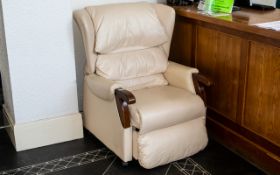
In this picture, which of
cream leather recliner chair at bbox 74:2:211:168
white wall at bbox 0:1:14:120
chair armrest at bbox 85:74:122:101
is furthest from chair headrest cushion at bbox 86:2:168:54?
white wall at bbox 0:1:14:120

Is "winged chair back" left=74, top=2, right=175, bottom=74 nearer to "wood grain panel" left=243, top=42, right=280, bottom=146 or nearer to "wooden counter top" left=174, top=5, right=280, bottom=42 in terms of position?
"wooden counter top" left=174, top=5, right=280, bottom=42

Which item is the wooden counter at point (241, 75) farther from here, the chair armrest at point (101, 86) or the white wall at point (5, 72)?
the white wall at point (5, 72)

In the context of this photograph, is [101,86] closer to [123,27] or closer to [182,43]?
[123,27]

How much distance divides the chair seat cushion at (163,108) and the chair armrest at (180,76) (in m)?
0.05

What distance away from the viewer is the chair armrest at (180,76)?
8.57ft

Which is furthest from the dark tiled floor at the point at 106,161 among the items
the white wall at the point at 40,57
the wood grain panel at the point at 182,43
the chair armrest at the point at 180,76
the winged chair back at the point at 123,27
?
the wood grain panel at the point at 182,43

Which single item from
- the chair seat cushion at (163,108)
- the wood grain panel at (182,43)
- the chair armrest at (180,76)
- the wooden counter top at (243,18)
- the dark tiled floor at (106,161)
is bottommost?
the dark tiled floor at (106,161)

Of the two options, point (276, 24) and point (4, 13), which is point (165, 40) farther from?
point (4, 13)

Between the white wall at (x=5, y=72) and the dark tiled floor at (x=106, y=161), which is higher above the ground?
the white wall at (x=5, y=72)

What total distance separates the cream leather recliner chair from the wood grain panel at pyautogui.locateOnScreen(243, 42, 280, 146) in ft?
1.06

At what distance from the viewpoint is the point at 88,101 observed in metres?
2.81

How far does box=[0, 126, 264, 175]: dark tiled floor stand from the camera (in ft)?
8.02

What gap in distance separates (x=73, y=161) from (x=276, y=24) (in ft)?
5.14

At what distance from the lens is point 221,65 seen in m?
2.65
